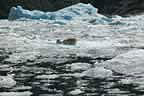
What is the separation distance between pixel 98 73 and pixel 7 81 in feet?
3.92

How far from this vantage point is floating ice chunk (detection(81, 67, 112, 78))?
206 inches

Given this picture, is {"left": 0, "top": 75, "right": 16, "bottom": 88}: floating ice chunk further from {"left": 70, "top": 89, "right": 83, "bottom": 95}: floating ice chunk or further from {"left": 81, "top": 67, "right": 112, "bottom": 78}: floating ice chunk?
{"left": 81, "top": 67, "right": 112, "bottom": 78}: floating ice chunk

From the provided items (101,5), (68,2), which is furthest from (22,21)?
(68,2)

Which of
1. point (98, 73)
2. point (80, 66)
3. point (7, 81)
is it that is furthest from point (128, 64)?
point (7, 81)

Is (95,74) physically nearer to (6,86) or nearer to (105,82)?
(105,82)

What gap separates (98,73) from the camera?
5305 mm

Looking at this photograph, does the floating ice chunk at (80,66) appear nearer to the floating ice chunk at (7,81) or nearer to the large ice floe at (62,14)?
the floating ice chunk at (7,81)

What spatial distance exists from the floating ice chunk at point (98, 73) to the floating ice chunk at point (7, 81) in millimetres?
969

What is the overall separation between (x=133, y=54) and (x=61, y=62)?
61.3 inches

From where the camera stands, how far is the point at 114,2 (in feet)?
148

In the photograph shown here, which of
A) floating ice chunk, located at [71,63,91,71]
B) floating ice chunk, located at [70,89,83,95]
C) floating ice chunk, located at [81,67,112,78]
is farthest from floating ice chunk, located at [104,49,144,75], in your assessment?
floating ice chunk, located at [70,89,83,95]

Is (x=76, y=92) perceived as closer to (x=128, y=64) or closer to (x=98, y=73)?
(x=98, y=73)

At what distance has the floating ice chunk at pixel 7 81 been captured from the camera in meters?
4.85

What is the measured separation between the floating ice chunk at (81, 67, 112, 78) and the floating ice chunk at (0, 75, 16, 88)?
97 cm
